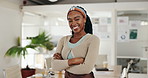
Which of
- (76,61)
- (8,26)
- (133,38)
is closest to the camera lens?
(76,61)

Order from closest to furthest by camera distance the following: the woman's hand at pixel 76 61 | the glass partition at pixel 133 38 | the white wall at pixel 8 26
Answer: the woman's hand at pixel 76 61 < the white wall at pixel 8 26 < the glass partition at pixel 133 38

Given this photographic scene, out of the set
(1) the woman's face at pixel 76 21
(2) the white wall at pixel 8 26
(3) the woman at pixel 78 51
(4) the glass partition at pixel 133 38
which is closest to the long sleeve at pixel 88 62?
(3) the woman at pixel 78 51

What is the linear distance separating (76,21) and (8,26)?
140 inches

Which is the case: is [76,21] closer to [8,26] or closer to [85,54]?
[85,54]

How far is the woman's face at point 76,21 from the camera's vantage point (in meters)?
1.28

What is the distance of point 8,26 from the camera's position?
14.8 feet

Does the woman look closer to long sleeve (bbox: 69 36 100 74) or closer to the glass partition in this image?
long sleeve (bbox: 69 36 100 74)

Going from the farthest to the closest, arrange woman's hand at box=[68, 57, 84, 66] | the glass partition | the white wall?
the glass partition
the white wall
woman's hand at box=[68, 57, 84, 66]

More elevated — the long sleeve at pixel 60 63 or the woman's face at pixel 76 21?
the woman's face at pixel 76 21

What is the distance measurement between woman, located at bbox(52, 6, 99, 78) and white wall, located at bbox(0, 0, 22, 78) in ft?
10.8

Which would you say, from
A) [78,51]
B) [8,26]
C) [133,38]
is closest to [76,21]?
[78,51]

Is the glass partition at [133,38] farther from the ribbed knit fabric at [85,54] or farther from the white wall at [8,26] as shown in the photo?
the ribbed knit fabric at [85,54]

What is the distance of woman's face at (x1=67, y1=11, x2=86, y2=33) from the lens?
128 cm

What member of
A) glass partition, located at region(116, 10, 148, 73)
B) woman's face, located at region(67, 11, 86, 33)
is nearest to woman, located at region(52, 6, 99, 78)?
woman's face, located at region(67, 11, 86, 33)
